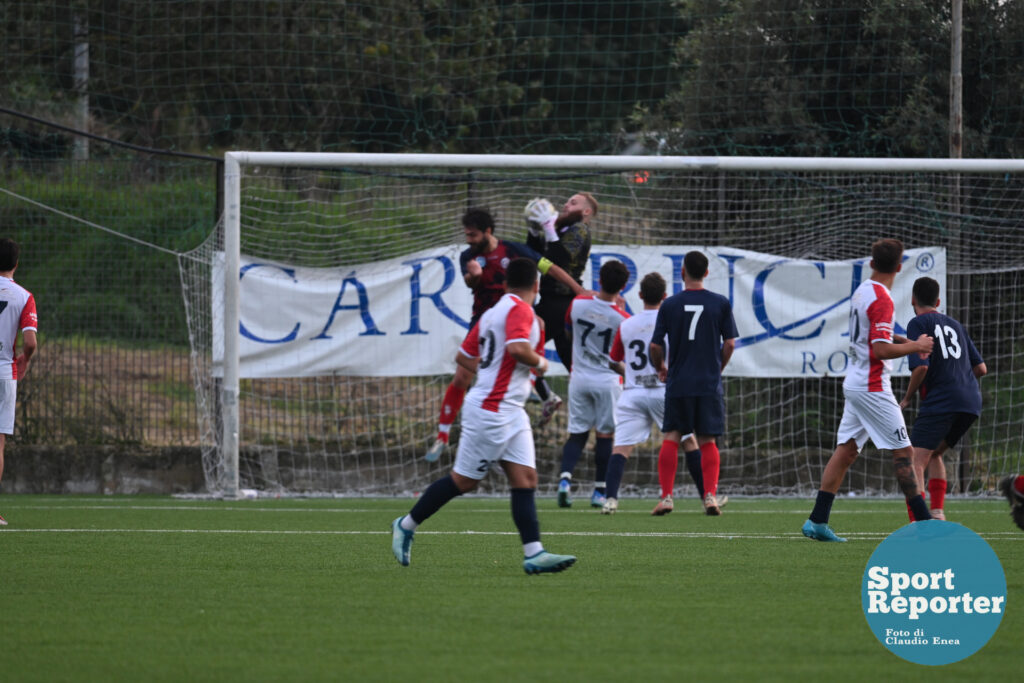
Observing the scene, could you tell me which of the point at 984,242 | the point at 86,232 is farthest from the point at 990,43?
the point at 86,232

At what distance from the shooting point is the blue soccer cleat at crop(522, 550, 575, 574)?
240 inches

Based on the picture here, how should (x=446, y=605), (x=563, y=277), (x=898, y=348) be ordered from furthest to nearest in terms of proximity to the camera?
(x=563, y=277) < (x=898, y=348) < (x=446, y=605)

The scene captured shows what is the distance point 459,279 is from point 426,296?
14.0 inches

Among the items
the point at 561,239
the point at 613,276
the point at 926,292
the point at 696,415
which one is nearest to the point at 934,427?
the point at 926,292

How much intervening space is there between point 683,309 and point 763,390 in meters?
3.69

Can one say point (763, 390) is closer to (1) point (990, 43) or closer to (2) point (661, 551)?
(1) point (990, 43)

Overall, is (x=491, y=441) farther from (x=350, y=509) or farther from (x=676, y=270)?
(x=676, y=270)

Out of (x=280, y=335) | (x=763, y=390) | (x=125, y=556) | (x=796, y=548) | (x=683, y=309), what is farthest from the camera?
(x=763, y=390)

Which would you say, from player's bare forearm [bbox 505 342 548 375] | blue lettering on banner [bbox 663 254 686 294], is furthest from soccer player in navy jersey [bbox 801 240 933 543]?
blue lettering on banner [bbox 663 254 686 294]

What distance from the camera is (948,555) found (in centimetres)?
450

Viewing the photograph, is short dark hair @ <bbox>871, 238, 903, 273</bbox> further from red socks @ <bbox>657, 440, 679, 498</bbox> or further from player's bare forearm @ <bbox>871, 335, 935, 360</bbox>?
red socks @ <bbox>657, 440, 679, 498</bbox>

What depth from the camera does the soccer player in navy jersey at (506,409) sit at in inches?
247

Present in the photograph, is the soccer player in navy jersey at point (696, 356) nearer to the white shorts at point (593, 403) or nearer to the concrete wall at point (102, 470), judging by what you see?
the white shorts at point (593, 403)

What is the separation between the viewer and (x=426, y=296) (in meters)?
12.5
